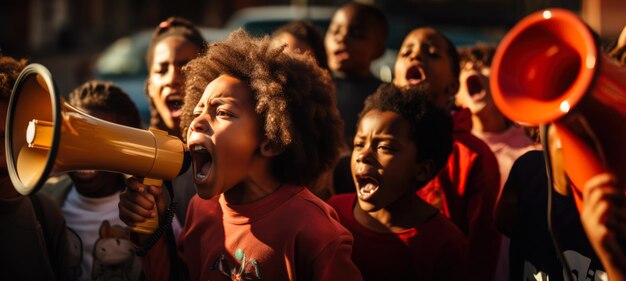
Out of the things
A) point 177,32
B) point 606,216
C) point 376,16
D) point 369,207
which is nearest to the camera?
point 606,216

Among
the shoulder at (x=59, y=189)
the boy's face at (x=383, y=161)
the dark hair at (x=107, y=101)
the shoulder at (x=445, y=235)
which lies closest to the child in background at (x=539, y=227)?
the shoulder at (x=445, y=235)

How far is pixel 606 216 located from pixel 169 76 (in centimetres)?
251

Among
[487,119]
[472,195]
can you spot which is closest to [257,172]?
[472,195]

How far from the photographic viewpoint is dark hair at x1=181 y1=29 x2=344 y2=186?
2820 millimetres

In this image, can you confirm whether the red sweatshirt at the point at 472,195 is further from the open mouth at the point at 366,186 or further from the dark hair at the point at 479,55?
the dark hair at the point at 479,55

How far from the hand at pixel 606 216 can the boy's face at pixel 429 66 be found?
206 cm

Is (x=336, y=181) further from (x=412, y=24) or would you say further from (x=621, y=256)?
(x=412, y=24)

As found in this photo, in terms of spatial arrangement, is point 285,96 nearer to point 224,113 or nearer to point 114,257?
point 224,113

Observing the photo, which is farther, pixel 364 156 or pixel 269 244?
pixel 364 156

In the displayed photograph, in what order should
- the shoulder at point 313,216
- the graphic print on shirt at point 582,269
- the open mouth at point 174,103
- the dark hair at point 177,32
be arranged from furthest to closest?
the dark hair at point 177,32
the open mouth at point 174,103
the shoulder at point 313,216
the graphic print on shirt at point 582,269

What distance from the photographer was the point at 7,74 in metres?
3.28

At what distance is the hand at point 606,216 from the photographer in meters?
2.01

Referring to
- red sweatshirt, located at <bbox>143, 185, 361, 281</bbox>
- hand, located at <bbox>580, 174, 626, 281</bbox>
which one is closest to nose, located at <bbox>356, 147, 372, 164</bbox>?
red sweatshirt, located at <bbox>143, 185, 361, 281</bbox>

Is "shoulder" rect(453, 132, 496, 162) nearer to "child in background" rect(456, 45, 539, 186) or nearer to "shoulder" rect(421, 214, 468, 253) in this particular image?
"child in background" rect(456, 45, 539, 186)
